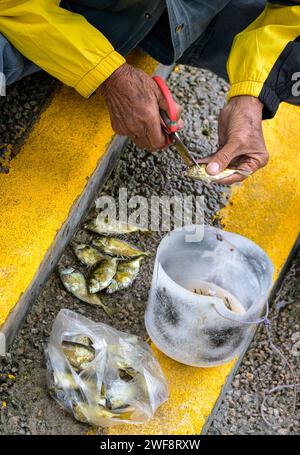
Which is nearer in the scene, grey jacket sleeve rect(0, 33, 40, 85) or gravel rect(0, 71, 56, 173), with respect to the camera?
grey jacket sleeve rect(0, 33, 40, 85)

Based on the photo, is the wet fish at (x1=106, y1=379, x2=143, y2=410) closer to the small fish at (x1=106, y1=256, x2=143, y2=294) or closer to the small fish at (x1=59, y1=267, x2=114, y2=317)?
the small fish at (x1=59, y1=267, x2=114, y2=317)

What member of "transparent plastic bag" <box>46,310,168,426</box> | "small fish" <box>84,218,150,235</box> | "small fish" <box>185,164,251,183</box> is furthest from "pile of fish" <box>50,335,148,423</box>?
"small fish" <box>185,164,251,183</box>

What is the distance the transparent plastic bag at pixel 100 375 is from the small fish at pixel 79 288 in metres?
0.15

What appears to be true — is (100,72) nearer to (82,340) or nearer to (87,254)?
(87,254)

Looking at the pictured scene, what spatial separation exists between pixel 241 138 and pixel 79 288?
0.91m

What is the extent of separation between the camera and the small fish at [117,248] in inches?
139

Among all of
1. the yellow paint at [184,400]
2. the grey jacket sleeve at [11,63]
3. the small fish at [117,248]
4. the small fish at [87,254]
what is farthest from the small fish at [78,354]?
the grey jacket sleeve at [11,63]

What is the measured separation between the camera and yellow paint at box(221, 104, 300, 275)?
368 centimetres

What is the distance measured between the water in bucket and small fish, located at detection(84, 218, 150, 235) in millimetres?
368

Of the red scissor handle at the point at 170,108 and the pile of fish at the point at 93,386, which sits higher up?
the red scissor handle at the point at 170,108

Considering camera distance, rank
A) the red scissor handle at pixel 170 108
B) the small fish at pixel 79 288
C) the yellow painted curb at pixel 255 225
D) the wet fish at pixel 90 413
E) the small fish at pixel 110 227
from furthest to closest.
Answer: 1. the small fish at pixel 110 227
2. the small fish at pixel 79 288
3. the red scissor handle at pixel 170 108
4. the yellow painted curb at pixel 255 225
5. the wet fish at pixel 90 413

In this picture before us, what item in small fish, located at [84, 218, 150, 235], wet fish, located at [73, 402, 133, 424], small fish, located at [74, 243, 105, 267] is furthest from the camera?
small fish, located at [84, 218, 150, 235]

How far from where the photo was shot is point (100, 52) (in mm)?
3152

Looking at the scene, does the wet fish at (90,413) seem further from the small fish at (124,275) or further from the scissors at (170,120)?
the scissors at (170,120)
